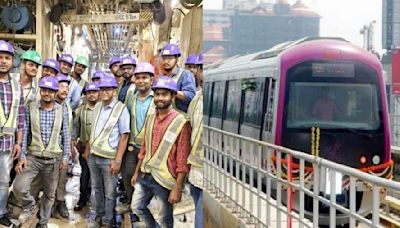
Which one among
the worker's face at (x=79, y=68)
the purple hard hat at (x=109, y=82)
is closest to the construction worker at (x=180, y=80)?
the purple hard hat at (x=109, y=82)

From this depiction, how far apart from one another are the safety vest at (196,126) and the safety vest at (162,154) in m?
0.02

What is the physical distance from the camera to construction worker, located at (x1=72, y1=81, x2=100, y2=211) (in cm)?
170

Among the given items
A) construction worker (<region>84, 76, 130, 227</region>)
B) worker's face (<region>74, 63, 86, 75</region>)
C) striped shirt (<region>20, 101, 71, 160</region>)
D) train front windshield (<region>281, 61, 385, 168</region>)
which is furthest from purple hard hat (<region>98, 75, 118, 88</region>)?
worker's face (<region>74, 63, 86, 75</region>)

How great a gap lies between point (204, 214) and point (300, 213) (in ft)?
0.55

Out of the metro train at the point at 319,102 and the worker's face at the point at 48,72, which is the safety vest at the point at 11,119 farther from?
the metro train at the point at 319,102

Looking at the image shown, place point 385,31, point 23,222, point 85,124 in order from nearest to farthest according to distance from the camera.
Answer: point 385,31
point 23,222
point 85,124

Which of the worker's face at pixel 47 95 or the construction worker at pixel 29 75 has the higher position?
the construction worker at pixel 29 75

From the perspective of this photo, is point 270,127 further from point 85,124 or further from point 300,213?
point 85,124

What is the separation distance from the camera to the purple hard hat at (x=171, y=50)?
90 cm

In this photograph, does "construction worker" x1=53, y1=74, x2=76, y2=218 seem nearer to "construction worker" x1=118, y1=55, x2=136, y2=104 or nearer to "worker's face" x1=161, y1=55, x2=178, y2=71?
"construction worker" x1=118, y1=55, x2=136, y2=104

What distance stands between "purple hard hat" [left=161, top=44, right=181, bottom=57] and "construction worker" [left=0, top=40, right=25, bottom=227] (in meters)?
0.80

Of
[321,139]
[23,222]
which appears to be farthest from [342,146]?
[23,222]

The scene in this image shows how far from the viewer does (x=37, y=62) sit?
1.76 metres

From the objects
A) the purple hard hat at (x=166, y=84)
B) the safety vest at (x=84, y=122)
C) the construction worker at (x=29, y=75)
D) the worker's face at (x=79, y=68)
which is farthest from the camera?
the worker's face at (x=79, y=68)
